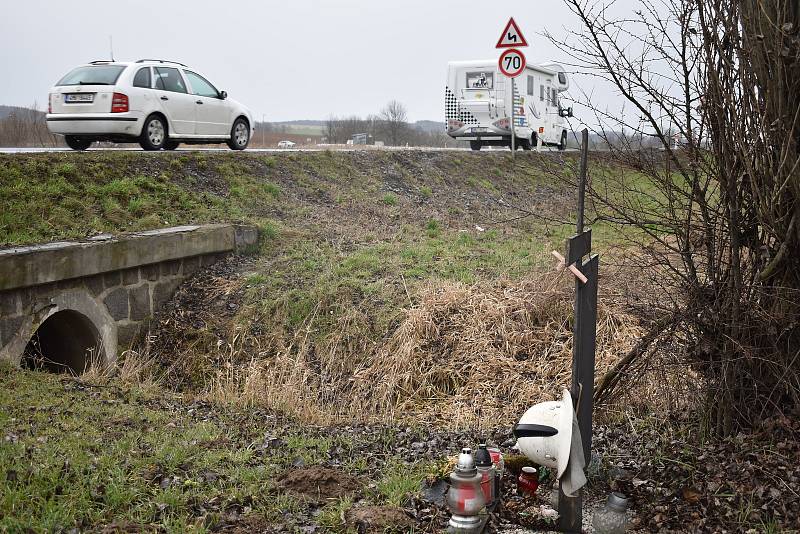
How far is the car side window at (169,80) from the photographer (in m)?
15.5

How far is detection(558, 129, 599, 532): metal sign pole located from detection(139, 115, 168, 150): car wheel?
11675 mm

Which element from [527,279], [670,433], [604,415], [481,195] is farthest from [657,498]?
[481,195]

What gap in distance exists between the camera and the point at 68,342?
10.2 meters

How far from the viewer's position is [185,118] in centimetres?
1600

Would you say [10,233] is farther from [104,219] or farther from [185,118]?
[185,118]

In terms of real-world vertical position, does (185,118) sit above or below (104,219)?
above

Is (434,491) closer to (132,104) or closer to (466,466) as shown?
(466,466)

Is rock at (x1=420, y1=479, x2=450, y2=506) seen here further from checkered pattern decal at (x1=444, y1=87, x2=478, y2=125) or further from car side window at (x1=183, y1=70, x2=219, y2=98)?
checkered pattern decal at (x1=444, y1=87, x2=478, y2=125)

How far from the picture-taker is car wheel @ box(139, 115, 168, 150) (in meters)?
15.3

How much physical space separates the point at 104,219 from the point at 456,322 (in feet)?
16.2

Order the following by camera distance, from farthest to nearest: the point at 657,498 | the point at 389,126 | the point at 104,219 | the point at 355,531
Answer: the point at 389,126 → the point at 104,219 → the point at 657,498 → the point at 355,531

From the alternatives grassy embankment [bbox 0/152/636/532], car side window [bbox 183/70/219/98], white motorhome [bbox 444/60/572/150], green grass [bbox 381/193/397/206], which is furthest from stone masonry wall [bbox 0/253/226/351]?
white motorhome [bbox 444/60/572/150]

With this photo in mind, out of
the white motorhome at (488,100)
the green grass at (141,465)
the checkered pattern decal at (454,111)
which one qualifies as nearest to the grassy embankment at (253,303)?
the green grass at (141,465)

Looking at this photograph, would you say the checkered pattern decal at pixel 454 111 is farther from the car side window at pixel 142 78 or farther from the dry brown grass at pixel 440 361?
the dry brown grass at pixel 440 361
